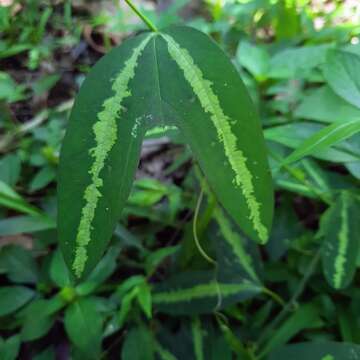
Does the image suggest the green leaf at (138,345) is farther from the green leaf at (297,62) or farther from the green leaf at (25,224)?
the green leaf at (297,62)

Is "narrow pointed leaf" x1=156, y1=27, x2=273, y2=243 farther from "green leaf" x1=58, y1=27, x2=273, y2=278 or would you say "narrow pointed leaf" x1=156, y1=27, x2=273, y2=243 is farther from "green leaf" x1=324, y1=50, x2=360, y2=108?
"green leaf" x1=324, y1=50, x2=360, y2=108

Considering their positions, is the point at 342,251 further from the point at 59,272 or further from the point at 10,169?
the point at 10,169

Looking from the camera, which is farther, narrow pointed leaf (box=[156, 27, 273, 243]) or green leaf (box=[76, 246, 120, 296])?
green leaf (box=[76, 246, 120, 296])

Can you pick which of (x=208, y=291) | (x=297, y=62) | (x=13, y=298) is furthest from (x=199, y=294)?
(x=297, y=62)

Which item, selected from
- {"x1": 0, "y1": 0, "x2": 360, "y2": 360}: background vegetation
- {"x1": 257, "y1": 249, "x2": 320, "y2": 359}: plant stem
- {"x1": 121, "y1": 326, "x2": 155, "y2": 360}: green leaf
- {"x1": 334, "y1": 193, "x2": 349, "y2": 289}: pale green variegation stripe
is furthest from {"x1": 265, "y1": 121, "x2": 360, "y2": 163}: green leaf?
{"x1": 121, "y1": 326, "x2": 155, "y2": 360}: green leaf

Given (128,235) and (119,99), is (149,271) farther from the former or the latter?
(119,99)
